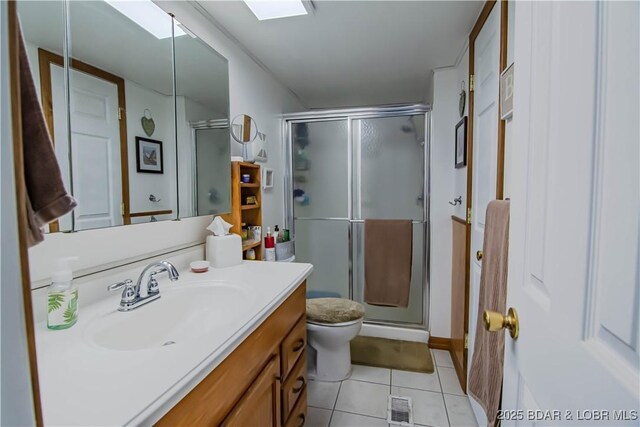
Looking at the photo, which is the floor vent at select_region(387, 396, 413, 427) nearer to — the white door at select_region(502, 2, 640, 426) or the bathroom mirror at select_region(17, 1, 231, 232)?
the white door at select_region(502, 2, 640, 426)

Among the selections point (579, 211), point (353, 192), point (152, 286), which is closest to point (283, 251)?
point (353, 192)

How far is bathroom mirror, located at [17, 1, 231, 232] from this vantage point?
0.87 m

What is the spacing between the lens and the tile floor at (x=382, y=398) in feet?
5.30

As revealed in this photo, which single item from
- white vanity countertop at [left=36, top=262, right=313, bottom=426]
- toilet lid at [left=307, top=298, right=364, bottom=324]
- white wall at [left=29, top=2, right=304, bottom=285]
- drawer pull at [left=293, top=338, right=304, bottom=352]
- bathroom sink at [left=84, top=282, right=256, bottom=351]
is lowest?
toilet lid at [left=307, top=298, right=364, bottom=324]

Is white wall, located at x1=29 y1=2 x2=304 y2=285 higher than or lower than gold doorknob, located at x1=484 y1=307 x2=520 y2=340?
higher

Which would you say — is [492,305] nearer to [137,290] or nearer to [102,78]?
[137,290]

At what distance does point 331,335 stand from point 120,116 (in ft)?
5.12

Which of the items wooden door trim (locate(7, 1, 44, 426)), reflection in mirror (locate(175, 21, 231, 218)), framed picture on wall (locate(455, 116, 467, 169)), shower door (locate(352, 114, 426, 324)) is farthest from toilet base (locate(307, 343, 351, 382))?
wooden door trim (locate(7, 1, 44, 426))

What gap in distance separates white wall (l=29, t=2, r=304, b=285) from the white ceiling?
102 millimetres

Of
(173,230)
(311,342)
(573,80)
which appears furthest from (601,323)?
(311,342)

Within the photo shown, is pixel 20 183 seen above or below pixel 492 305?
above

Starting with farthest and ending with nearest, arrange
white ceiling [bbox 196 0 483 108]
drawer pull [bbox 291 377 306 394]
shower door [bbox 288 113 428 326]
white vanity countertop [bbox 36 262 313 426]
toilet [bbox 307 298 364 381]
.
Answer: shower door [bbox 288 113 428 326], toilet [bbox 307 298 364 381], white ceiling [bbox 196 0 483 108], drawer pull [bbox 291 377 306 394], white vanity countertop [bbox 36 262 313 426]

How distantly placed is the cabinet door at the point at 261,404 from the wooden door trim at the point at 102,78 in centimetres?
73

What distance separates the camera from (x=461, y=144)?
1963 millimetres
